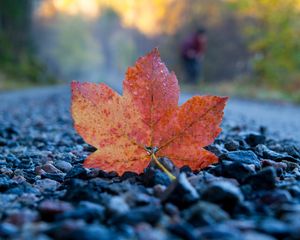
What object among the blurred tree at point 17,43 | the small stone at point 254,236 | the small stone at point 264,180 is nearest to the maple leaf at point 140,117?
the small stone at point 264,180

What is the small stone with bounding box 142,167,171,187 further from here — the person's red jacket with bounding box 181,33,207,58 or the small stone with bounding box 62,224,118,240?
the person's red jacket with bounding box 181,33,207,58

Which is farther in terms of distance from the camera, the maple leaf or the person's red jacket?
the person's red jacket

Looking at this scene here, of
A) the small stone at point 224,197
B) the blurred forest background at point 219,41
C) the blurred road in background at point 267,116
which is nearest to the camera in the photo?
the small stone at point 224,197

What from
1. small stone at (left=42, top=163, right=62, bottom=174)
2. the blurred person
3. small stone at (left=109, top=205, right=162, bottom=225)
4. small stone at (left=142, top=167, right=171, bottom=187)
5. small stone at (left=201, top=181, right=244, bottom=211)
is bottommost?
small stone at (left=109, top=205, right=162, bottom=225)

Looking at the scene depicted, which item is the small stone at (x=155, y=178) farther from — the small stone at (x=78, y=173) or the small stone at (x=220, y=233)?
the small stone at (x=220, y=233)

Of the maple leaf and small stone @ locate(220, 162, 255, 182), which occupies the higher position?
the maple leaf

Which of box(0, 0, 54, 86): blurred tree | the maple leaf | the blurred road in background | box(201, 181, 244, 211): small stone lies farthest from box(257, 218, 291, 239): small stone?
box(0, 0, 54, 86): blurred tree

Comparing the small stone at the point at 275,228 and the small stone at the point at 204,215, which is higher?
the small stone at the point at 204,215
